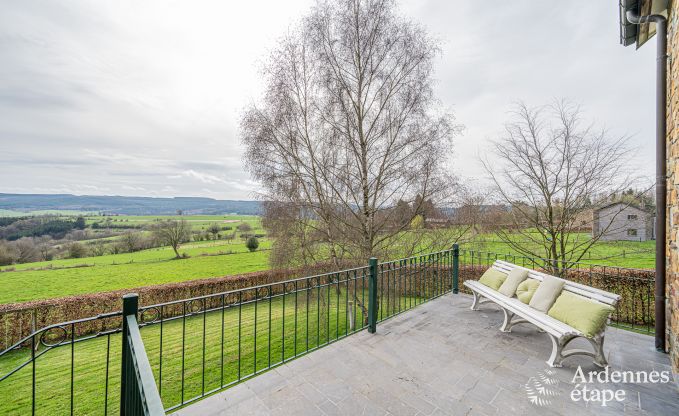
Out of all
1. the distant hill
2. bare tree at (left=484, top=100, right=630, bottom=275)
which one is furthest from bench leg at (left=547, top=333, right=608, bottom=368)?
the distant hill

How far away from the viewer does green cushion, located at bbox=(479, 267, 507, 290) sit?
4.46m

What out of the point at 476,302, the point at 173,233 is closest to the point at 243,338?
the point at 476,302

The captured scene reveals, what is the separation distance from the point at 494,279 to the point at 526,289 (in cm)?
59

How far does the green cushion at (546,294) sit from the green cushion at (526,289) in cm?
16

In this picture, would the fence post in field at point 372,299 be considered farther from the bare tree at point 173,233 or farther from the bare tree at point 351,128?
the bare tree at point 173,233

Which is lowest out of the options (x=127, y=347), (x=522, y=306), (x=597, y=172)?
(x=522, y=306)

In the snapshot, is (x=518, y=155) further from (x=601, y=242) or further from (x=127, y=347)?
(x=127, y=347)

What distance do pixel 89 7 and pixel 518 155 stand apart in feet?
34.2

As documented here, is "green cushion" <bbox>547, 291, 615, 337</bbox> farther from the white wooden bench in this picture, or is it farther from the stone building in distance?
the stone building in distance

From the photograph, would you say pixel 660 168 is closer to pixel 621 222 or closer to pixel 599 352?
pixel 599 352

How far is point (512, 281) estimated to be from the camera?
4125 millimetres

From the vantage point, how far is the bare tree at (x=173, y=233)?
26.3 m

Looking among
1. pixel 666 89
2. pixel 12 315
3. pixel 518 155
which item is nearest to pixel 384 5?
pixel 518 155

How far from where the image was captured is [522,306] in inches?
140
